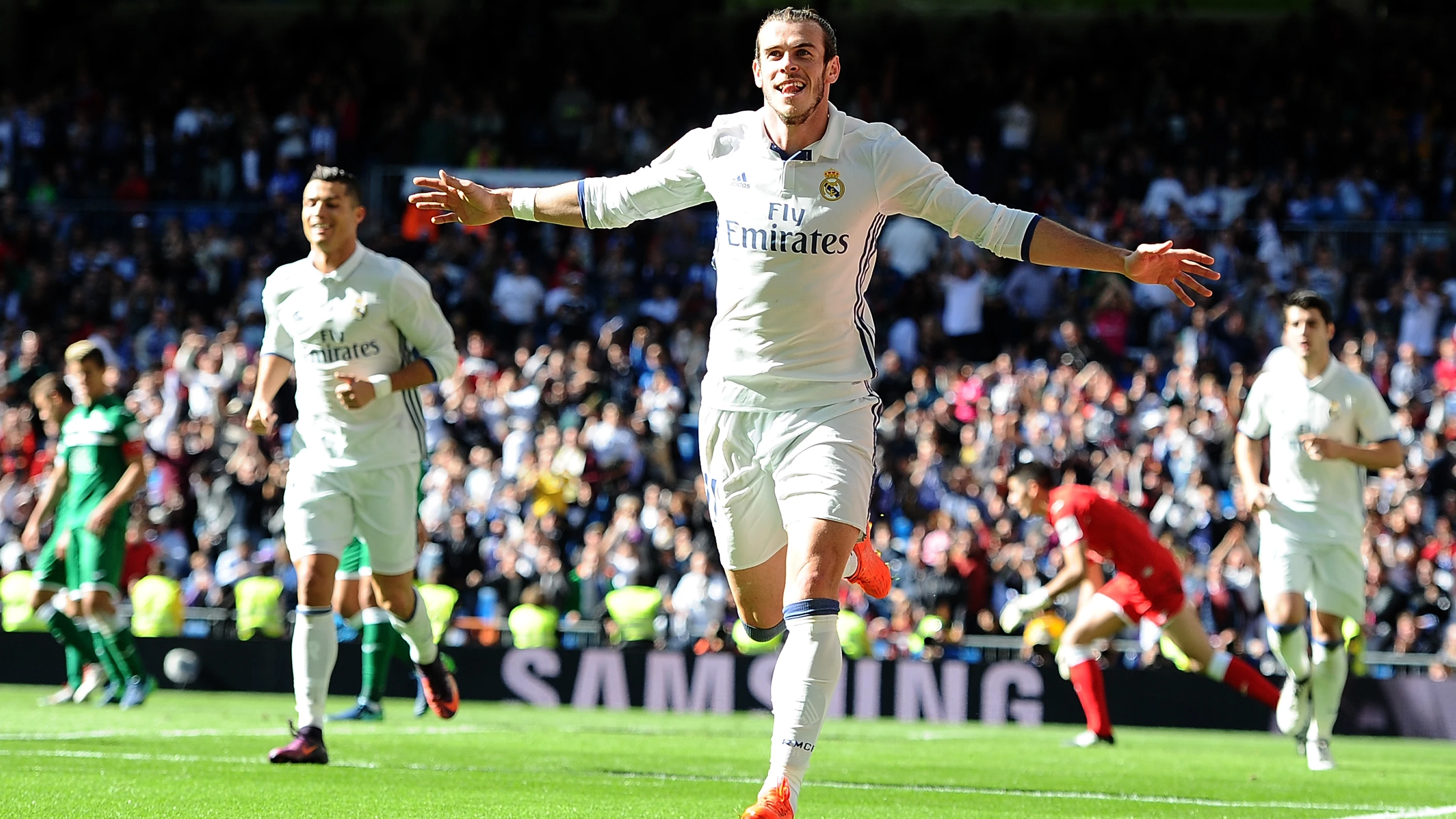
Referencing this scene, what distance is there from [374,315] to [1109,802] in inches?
170

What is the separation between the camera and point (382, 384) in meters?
8.99

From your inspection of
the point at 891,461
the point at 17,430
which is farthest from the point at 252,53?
the point at 891,461

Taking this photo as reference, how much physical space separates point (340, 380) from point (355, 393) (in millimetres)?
213

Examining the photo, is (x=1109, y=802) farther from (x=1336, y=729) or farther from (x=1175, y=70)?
(x=1175, y=70)

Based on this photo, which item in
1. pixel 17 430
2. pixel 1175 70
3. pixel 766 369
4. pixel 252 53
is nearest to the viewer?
pixel 766 369

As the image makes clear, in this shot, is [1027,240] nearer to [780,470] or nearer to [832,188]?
[832,188]

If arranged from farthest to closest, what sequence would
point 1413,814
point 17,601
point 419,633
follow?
point 17,601 → point 419,633 → point 1413,814

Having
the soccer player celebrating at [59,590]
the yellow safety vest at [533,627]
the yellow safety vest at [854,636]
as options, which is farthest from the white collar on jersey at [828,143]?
the yellow safety vest at [533,627]

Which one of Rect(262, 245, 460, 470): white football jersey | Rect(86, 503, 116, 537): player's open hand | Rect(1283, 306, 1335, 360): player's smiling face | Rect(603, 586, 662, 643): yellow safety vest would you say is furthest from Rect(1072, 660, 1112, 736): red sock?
Rect(86, 503, 116, 537): player's open hand

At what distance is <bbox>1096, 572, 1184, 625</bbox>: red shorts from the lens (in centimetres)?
1234

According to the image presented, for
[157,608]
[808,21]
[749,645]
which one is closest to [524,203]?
[808,21]

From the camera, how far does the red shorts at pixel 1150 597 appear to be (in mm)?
12336

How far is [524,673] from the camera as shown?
16.9 meters

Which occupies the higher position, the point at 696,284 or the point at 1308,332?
the point at 696,284
